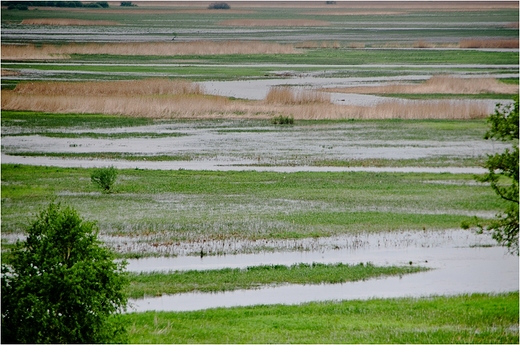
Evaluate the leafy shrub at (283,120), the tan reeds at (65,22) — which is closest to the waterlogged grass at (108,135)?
the leafy shrub at (283,120)

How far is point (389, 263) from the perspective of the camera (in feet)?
73.6

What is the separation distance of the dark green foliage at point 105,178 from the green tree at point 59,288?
1941 cm

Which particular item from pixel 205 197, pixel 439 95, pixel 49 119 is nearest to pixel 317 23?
pixel 439 95

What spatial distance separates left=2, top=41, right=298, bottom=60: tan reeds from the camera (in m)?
98.7

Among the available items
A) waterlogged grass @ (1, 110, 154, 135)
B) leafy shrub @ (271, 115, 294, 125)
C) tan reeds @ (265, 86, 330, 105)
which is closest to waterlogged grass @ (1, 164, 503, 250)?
waterlogged grass @ (1, 110, 154, 135)

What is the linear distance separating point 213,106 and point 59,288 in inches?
1896

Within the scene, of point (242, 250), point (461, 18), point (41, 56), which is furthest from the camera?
point (461, 18)

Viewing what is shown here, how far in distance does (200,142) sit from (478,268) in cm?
2646

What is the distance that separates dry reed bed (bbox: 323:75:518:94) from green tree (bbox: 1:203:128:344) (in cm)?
5817

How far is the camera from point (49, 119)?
53.9 metres

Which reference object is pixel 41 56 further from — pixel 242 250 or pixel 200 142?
pixel 242 250

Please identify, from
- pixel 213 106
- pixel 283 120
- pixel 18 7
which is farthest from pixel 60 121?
pixel 18 7

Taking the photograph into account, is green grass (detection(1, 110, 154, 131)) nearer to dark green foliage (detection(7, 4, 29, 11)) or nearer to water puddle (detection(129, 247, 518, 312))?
water puddle (detection(129, 247, 518, 312))

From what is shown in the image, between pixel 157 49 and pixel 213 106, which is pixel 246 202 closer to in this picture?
pixel 213 106
